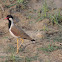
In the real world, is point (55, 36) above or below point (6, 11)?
below

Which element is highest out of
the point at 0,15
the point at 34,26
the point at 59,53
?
the point at 0,15

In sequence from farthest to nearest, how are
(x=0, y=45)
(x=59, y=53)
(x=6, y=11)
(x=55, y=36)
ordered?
(x=6, y=11), (x=55, y=36), (x=0, y=45), (x=59, y=53)

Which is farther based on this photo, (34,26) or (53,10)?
(53,10)

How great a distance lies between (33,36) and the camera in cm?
646

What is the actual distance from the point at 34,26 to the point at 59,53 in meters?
2.22

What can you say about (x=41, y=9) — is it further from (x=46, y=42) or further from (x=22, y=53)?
(x=22, y=53)

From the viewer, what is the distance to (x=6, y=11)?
7656 millimetres

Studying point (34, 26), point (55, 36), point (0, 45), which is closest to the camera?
point (0, 45)

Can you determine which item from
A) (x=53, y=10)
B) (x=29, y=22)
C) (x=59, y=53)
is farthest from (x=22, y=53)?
(x=53, y=10)

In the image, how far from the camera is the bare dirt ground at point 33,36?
5.13 meters

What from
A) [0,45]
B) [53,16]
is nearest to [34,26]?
[53,16]

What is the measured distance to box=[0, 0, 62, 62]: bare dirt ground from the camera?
5134 mm

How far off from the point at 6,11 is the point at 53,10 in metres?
2.08

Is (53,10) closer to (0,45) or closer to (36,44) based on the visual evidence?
(36,44)
